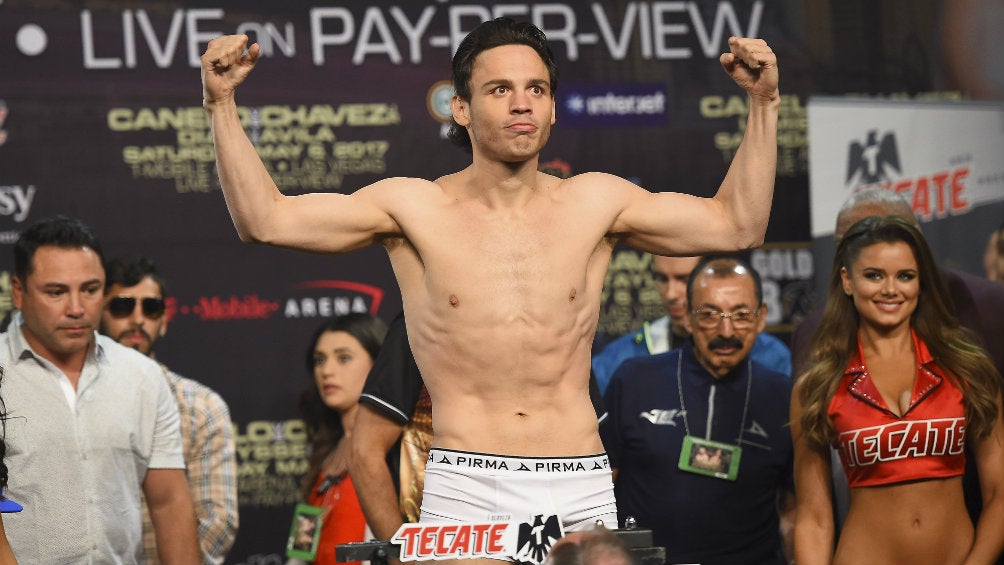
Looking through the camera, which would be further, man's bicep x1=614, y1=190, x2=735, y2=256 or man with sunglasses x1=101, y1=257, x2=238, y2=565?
man with sunglasses x1=101, y1=257, x2=238, y2=565

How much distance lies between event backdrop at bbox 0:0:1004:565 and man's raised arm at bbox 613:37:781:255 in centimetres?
329

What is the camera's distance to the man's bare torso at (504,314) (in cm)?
334

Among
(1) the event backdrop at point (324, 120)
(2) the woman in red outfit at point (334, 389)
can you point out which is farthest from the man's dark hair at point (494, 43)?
(1) the event backdrop at point (324, 120)

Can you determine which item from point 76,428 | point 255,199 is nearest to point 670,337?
point 76,428

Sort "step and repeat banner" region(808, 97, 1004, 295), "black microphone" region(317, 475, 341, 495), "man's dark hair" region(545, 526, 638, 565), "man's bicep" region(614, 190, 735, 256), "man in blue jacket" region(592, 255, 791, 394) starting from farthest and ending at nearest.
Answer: "step and repeat banner" region(808, 97, 1004, 295) < "man in blue jacket" region(592, 255, 791, 394) < "black microphone" region(317, 475, 341, 495) < "man's bicep" region(614, 190, 735, 256) < "man's dark hair" region(545, 526, 638, 565)

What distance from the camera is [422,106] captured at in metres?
6.87

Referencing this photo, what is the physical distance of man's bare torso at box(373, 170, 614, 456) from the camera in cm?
334

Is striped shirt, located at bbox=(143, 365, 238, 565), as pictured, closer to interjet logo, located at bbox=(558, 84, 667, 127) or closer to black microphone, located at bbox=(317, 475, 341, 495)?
black microphone, located at bbox=(317, 475, 341, 495)

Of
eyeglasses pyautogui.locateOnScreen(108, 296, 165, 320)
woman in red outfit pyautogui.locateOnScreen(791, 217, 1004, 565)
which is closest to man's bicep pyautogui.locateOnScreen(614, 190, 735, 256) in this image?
woman in red outfit pyautogui.locateOnScreen(791, 217, 1004, 565)

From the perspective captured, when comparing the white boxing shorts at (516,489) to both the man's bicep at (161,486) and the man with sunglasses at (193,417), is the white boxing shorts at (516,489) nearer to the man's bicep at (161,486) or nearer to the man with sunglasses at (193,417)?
the man's bicep at (161,486)

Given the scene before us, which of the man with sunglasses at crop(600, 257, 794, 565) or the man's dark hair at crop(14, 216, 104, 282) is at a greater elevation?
the man's dark hair at crop(14, 216, 104, 282)

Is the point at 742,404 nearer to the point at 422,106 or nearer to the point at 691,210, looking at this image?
the point at 691,210

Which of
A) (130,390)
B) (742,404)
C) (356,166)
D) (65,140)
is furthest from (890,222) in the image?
(65,140)

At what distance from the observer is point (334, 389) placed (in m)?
5.74
